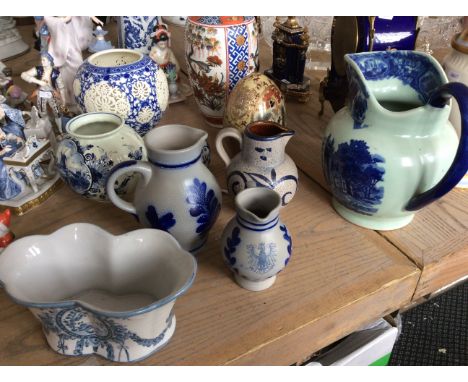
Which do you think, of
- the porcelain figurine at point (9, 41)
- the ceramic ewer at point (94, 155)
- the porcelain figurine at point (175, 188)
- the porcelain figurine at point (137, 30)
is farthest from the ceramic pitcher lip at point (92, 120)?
the porcelain figurine at point (9, 41)

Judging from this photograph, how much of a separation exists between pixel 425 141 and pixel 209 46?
1.35 ft

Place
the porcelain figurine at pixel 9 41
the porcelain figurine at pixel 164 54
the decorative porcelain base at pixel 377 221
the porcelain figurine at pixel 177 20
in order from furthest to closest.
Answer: the porcelain figurine at pixel 177 20
the porcelain figurine at pixel 9 41
the porcelain figurine at pixel 164 54
the decorative porcelain base at pixel 377 221

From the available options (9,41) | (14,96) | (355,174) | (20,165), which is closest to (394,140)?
(355,174)

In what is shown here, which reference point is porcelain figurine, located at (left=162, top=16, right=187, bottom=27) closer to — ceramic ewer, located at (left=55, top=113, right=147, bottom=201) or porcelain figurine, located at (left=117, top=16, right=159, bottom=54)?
porcelain figurine, located at (left=117, top=16, right=159, bottom=54)

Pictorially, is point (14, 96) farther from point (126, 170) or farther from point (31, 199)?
point (126, 170)

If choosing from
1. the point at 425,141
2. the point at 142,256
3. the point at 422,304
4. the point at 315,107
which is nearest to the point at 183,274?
the point at 142,256

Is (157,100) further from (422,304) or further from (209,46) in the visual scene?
(422,304)

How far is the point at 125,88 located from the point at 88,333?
0.40 metres

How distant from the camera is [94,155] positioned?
0.65 metres

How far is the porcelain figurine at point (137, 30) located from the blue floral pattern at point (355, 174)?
0.51m

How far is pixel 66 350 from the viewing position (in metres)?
0.52


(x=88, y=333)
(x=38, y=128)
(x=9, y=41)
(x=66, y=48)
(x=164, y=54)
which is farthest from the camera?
(x=9, y=41)

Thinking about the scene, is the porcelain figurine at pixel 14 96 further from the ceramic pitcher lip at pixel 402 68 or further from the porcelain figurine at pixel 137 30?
the ceramic pitcher lip at pixel 402 68

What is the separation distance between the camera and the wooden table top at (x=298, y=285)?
527 millimetres
